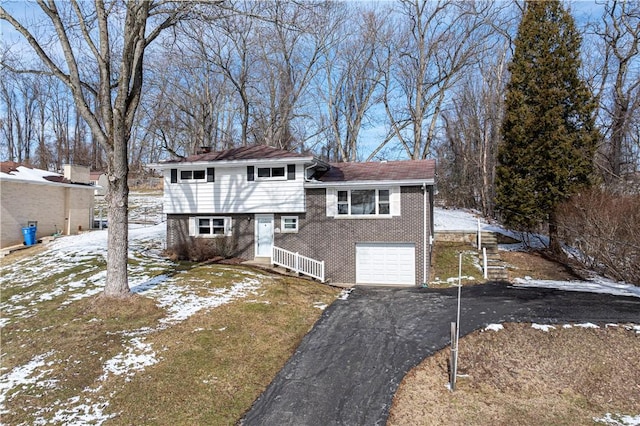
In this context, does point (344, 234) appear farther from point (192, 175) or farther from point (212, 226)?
point (192, 175)

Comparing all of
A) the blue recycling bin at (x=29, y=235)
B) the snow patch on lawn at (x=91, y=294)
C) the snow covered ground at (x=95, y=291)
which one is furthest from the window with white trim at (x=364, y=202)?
the blue recycling bin at (x=29, y=235)

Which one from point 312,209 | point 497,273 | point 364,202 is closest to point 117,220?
point 312,209

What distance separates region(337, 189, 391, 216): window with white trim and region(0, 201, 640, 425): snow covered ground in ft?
13.1

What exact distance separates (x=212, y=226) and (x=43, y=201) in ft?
33.5

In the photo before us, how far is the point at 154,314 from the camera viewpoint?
8.88 m

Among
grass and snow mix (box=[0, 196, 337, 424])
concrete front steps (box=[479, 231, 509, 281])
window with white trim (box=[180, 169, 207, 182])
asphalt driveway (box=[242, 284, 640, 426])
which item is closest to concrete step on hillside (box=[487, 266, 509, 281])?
concrete front steps (box=[479, 231, 509, 281])

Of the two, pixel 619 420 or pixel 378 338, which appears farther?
pixel 378 338

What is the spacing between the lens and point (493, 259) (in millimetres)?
16172

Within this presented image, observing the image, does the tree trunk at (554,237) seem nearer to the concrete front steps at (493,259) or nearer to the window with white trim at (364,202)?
the concrete front steps at (493,259)

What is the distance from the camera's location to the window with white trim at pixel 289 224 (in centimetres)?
1666

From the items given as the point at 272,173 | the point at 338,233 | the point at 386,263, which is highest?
the point at 272,173

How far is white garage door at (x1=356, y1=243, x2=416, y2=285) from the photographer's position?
15469 mm

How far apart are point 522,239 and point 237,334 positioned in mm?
16096

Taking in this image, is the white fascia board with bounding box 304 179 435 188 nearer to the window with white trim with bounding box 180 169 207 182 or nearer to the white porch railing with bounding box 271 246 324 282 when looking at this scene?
the white porch railing with bounding box 271 246 324 282
